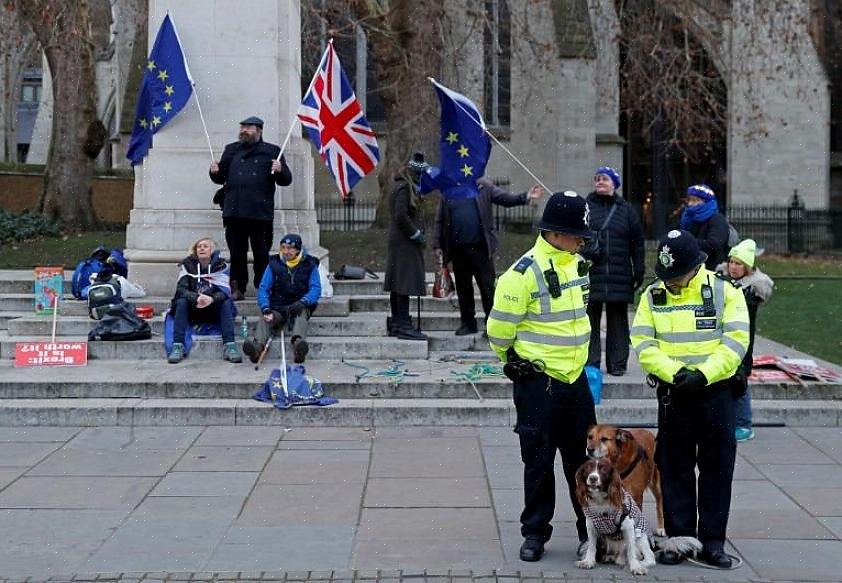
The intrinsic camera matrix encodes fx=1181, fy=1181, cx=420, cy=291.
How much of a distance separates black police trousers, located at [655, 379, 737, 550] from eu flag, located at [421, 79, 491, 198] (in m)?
5.91

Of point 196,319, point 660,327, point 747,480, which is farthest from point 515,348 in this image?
point 196,319

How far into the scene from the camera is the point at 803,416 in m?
9.96

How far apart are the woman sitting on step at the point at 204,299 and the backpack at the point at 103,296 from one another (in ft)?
2.42

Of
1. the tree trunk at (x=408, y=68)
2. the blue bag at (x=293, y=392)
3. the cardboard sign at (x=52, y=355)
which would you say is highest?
the tree trunk at (x=408, y=68)

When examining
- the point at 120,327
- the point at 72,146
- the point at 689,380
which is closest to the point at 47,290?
the point at 120,327

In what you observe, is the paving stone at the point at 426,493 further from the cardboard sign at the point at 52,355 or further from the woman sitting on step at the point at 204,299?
the cardboard sign at the point at 52,355

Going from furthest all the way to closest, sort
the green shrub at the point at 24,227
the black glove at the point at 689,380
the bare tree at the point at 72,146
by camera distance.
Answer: the bare tree at the point at 72,146 < the green shrub at the point at 24,227 < the black glove at the point at 689,380

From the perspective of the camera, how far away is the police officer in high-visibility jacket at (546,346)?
19.8 feet

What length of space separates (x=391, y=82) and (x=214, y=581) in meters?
17.5

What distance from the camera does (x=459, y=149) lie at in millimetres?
11797

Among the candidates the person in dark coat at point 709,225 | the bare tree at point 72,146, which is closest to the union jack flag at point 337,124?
the person in dark coat at point 709,225

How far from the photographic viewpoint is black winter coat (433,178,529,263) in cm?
1159

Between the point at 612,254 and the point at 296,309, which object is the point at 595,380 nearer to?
the point at 612,254

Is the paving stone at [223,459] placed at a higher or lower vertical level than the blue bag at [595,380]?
lower
